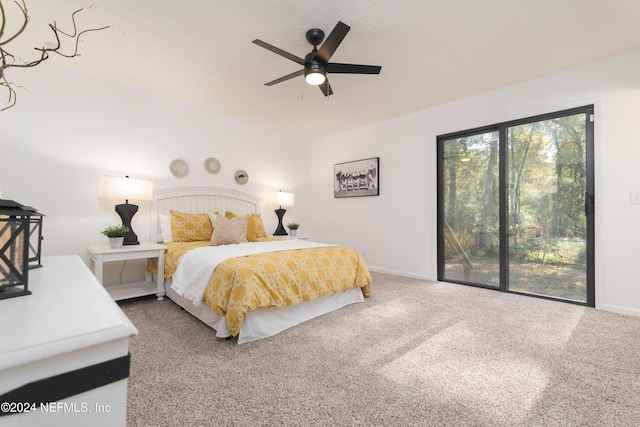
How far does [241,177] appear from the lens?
180 inches

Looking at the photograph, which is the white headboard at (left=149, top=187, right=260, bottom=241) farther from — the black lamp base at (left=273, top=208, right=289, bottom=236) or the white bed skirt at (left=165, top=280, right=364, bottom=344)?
the white bed skirt at (left=165, top=280, right=364, bottom=344)

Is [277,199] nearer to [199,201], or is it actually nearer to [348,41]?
[199,201]

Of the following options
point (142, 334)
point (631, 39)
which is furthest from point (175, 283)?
point (631, 39)

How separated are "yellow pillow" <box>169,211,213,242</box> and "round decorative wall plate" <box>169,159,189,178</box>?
63 cm

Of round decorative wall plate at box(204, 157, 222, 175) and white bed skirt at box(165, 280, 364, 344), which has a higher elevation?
round decorative wall plate at box(204, 157, 222, 175)

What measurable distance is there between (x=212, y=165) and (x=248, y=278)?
2.66 metres

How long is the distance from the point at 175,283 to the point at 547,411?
9.28ft

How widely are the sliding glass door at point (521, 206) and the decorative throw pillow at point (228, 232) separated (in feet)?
8.81

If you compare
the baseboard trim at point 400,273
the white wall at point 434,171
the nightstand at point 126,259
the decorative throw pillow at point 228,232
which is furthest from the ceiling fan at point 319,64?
the baseboard trim at point 400,273

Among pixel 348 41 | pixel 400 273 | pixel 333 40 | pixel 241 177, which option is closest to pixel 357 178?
pixel 400 273

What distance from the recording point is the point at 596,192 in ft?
9.38

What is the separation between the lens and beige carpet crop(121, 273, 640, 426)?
1.39m

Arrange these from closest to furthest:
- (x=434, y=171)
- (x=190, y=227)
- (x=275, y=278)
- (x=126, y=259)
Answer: (x=275, y=278) → (x=126, y=259) → (x=190, y=227) → (x=434, y=171)

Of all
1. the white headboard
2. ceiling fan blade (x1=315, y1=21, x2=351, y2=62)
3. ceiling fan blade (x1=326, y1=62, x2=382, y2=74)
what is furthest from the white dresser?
the white headboard
